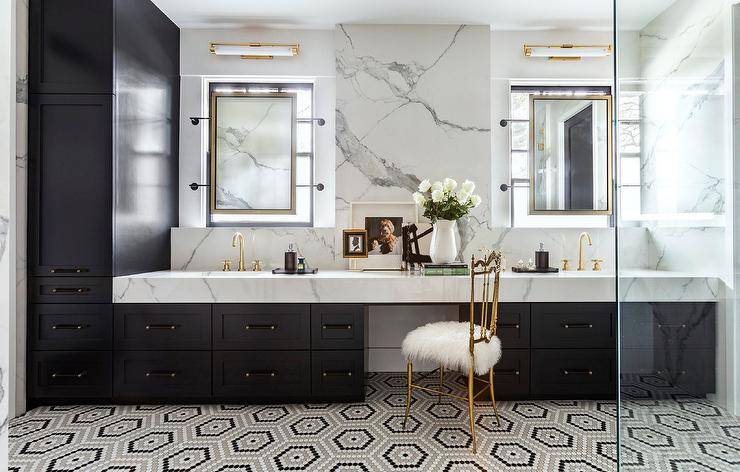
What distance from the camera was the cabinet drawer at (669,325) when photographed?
105 centimetres

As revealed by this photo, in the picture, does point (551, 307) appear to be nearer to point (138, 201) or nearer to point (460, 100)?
point (460, 100)

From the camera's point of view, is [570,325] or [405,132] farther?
[405,132]

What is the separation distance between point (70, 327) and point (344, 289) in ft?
5.29

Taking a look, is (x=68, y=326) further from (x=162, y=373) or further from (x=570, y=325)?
(x=570, y=325)

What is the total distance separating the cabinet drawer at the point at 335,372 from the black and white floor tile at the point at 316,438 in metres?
0.10

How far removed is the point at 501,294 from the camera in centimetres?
265

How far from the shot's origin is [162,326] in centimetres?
261

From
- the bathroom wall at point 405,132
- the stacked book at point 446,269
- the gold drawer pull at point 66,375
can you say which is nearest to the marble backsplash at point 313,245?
the bathroom wall at point 405,132

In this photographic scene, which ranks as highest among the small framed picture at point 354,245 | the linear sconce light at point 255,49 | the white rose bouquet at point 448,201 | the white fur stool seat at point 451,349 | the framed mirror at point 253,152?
the linear sconce light at point 255,49

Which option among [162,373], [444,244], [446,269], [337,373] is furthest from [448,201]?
[162,373]

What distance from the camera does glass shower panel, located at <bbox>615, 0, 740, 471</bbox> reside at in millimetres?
1022

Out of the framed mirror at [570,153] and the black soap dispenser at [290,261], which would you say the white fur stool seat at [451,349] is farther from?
the framed mirror at [570,153]

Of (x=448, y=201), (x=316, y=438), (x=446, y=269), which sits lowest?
(x=316, y=438)

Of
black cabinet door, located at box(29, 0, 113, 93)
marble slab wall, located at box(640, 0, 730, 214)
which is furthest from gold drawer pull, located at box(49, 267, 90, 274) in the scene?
marble slab wall, located at box(640, 0, 730, 214)
